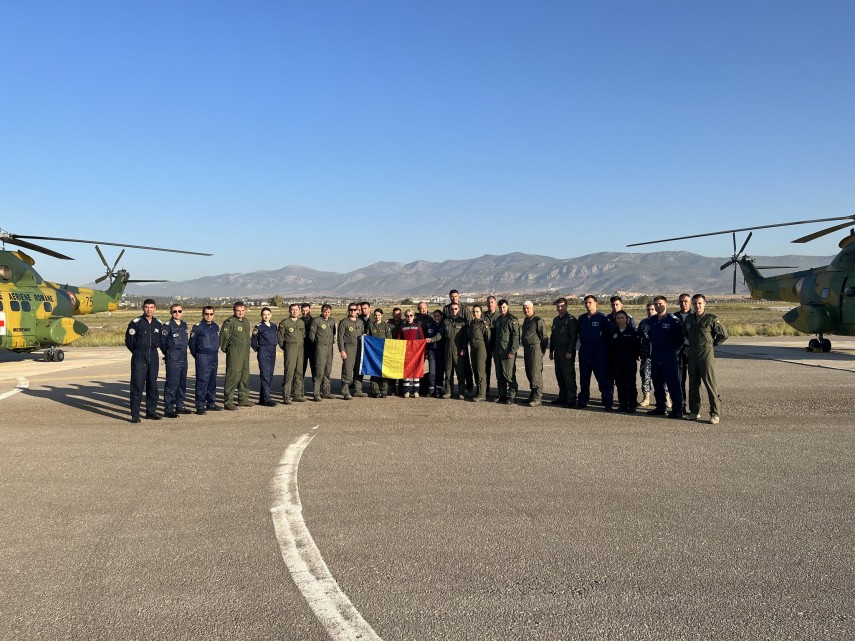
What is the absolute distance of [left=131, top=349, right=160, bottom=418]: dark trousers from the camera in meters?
10.7

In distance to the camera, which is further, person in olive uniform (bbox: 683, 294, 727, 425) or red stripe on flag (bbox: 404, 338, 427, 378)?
red stripe on flag (bbox: 404, 338, 427, 378)

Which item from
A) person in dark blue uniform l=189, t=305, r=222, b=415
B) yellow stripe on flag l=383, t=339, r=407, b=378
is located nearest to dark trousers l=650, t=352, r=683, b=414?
yellow stripe on flag l=383, t=339, r=407, b=378

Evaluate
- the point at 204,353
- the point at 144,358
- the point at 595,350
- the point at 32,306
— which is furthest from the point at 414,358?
the point at 32,306

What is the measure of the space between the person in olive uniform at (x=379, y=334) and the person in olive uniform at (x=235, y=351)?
8.90 feet

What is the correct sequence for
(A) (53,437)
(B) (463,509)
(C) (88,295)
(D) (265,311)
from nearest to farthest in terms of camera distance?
(B) (463,509) < (A) (53,437) < (D) (265,311) < (C) (88,295)

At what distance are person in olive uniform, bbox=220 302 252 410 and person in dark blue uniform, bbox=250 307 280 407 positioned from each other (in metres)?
0.28

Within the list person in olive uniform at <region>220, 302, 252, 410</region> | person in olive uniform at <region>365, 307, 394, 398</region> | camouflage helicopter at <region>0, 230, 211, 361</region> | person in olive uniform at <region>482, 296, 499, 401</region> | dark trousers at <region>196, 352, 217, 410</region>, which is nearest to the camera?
dark trousers at <region>196, 352, 217, 410</region>

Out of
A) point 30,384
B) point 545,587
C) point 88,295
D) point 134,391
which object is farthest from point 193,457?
point 88,295

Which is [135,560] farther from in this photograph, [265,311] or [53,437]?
[265,311]

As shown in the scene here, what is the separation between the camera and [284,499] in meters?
6.26

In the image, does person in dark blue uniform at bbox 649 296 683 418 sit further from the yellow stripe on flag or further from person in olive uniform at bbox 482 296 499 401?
the yellow stripe on flag

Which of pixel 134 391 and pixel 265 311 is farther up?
pixel 265 311

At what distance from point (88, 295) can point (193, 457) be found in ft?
65.4

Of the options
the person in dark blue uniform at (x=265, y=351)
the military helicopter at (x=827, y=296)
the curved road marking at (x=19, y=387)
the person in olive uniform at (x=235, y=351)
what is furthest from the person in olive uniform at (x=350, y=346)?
the military helicopter at (x=827, y=296)
